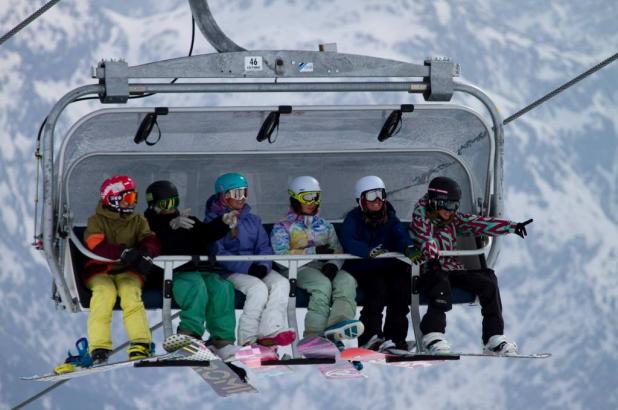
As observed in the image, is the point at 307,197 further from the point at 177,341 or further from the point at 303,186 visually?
the point at 177,341

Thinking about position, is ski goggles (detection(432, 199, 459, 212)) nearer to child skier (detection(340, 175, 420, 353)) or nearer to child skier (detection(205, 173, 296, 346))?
child skier (detection(340, 175, 420, 353))

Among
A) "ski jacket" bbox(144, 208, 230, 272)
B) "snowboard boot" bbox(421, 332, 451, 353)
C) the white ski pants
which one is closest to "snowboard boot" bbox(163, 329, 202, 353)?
the white ski pants

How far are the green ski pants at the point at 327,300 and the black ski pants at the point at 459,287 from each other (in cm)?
56

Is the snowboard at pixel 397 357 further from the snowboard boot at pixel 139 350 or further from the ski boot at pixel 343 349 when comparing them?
the snowboard boot at pixel 139 350

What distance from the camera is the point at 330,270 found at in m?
11.2

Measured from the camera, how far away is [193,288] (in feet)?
35.1

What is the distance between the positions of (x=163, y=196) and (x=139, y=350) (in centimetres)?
127

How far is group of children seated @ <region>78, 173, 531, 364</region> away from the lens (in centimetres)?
1068

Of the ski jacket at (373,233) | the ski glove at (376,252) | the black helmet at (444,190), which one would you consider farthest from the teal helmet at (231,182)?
the black helmet at (444,190)

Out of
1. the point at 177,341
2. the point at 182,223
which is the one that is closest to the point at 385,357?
the point at 177,341

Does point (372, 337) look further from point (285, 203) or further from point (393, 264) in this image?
point (285, 203)

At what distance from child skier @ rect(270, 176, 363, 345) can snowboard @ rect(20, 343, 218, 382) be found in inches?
39.7

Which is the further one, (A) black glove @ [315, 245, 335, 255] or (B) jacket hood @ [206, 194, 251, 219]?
(A) black glove @ [315, 245, 335, 255]

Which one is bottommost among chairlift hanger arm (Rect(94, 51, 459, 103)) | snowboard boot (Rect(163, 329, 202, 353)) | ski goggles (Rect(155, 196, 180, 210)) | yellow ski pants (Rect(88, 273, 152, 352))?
snowboard boot (Rect(163, 329, 202, 353))
